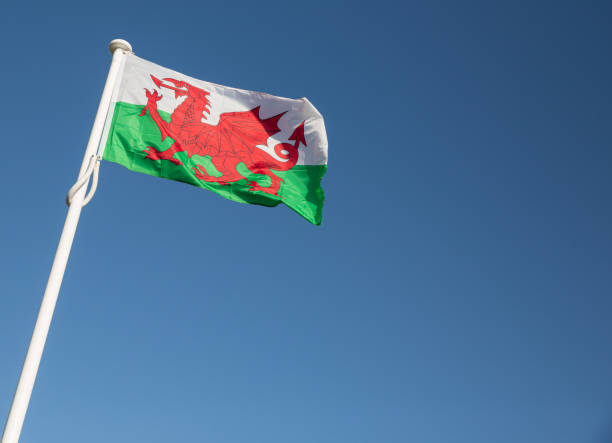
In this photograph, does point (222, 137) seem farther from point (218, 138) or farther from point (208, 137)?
point (208, 137)

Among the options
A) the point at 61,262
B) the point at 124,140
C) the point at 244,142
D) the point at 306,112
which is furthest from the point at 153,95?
the point at 61,262

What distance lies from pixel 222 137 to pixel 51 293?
493cm

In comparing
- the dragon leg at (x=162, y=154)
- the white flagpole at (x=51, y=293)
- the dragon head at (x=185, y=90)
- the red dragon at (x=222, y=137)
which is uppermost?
the dragon head at (x=185, y=90)

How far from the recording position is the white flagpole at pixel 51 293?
23.1 feet

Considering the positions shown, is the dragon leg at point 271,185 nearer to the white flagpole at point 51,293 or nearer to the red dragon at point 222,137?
the red dragon at point 222,137

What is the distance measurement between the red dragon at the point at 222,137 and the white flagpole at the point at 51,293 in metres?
1.32

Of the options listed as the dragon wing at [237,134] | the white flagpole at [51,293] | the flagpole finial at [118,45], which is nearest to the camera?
the white flagpole at [51,293]

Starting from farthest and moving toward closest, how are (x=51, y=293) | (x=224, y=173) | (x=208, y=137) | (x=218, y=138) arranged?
(x=218, y=138) < (x=208, y=137) < (x=224, y=173) < (x=51, y=293)

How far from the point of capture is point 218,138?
38.4 ft

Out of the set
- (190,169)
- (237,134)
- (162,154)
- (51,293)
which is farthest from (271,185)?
(51,293)

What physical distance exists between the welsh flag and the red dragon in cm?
2

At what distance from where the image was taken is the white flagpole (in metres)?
7.04

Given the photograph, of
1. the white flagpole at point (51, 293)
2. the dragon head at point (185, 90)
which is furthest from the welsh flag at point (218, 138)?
the white flagpole at point (51, 293)

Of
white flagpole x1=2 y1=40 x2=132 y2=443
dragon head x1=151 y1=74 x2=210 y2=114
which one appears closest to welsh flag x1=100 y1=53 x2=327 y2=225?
dragon head x1=151 y1=74 x2=210 y2=114
